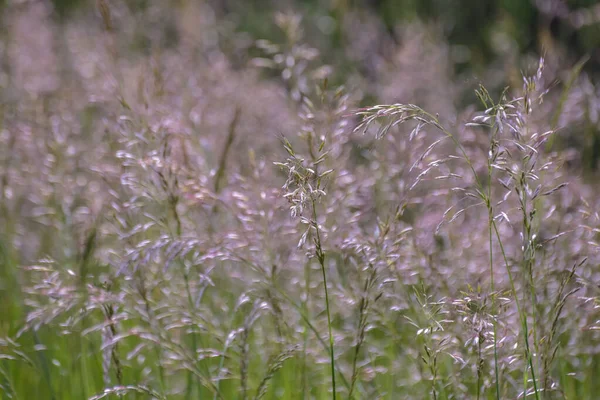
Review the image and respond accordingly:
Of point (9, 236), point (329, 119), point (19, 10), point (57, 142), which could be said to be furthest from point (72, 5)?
point (329, 119)

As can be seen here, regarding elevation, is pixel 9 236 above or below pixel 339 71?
below

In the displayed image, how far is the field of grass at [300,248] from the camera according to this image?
5.09ft

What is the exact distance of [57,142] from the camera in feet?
7.89

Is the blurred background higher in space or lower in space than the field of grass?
higher

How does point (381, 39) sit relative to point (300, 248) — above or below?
above

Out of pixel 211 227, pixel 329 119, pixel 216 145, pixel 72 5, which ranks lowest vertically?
pixel 211 227

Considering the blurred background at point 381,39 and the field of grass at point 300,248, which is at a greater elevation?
the blurred background at point 381,39

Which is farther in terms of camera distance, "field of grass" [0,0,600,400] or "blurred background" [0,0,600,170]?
"blurred background" [0,0,600,170]

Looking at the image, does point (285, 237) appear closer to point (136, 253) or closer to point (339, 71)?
point (136, 253)

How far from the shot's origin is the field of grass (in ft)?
5.09

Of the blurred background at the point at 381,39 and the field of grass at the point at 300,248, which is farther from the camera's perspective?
the blurred background at the point at 381,39

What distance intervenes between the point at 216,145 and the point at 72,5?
24.6 feet

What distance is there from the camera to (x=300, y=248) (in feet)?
4.59

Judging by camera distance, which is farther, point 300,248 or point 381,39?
point 381,39
